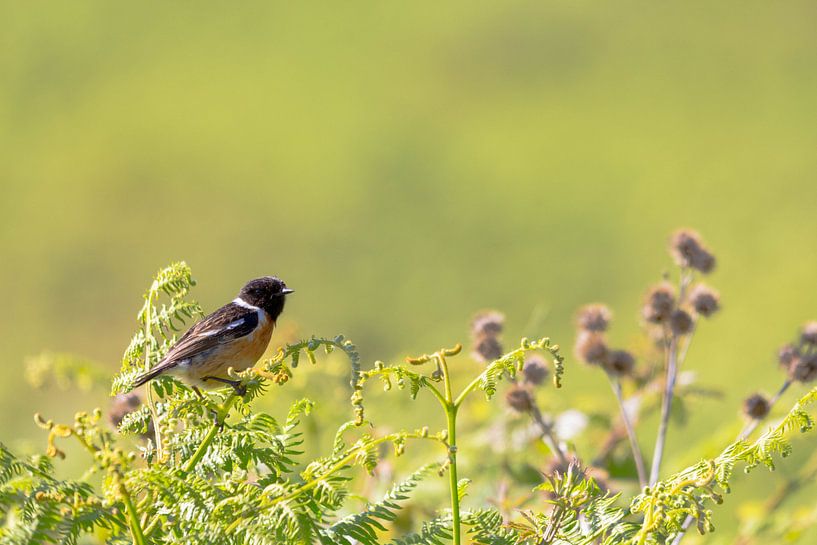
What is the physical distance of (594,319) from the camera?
117 inches

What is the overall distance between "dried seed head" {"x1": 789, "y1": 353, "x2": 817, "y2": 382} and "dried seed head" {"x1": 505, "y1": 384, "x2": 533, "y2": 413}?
724 mm

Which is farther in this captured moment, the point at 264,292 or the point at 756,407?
the point at 264,292

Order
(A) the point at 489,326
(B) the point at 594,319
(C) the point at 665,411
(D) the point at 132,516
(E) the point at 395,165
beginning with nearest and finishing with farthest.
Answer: (D) the point at 132,516, (C) the point at 665,411, (A) the point at 489,326, (B) the point at 594,319, (E) the point at 395,165

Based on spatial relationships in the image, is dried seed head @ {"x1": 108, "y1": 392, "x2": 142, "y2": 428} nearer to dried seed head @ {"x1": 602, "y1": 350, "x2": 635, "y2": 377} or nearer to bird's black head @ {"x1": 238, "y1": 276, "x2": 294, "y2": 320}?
bird's black head @ {"x1": 238, "y1": 276, "x2": 294, "y2": 320}

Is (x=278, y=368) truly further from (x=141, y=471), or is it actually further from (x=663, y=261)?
(x=663, y=261)

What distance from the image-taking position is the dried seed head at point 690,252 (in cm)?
297

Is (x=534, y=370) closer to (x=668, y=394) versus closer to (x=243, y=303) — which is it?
(x=668, y=394)

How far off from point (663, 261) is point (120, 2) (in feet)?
15.4

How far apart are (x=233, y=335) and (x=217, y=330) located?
0.13 m

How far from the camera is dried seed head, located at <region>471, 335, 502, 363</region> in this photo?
275 cm

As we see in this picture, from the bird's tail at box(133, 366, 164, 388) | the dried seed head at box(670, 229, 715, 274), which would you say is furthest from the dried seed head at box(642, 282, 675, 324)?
the bird's tail at box(133, 366, 164, 388)

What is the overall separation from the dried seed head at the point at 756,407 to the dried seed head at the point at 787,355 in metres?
0.17

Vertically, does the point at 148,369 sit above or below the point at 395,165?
below

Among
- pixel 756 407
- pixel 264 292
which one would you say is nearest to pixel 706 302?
pixel 756 407
